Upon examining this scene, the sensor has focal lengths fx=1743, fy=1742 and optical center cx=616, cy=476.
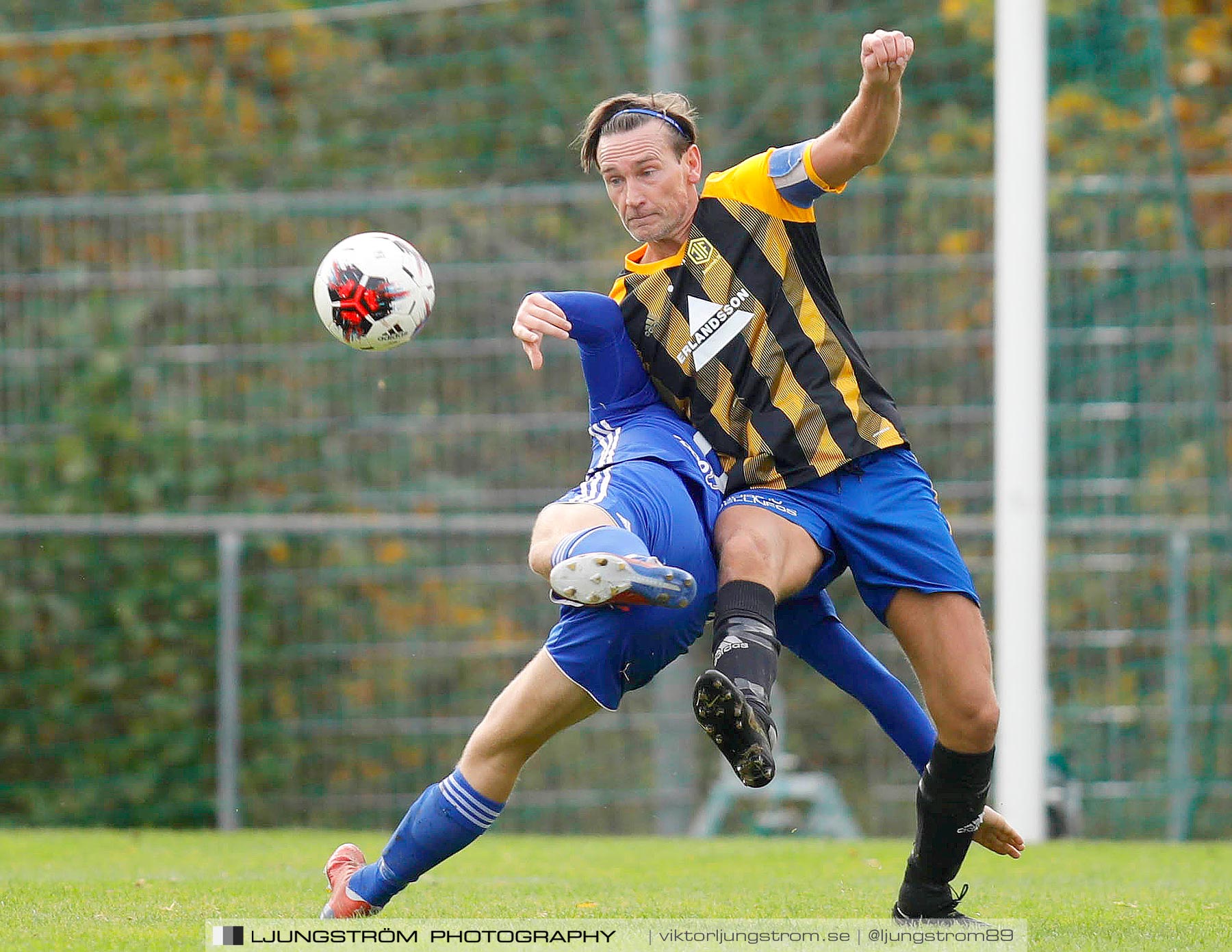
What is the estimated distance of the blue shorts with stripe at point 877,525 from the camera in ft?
13.9

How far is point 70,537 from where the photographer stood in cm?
919

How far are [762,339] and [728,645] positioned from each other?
2.96 ft

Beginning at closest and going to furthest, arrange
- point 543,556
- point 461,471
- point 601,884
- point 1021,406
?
point 543,556 < point 601,884 < point 1021,406 < point 461,471

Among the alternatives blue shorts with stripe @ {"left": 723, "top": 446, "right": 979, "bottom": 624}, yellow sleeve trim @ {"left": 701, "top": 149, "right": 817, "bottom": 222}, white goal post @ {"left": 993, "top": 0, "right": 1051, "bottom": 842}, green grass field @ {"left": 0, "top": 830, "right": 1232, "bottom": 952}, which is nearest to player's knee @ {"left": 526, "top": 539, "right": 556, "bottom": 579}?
blue shorts with stripe @ {"left": 723, "top": 446, "right": 979, "bottom": 624}

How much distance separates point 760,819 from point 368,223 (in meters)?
3.77

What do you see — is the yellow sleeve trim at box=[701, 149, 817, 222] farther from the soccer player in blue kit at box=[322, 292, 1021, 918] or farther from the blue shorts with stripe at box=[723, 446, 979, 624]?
the blue shorts with stripe at box=[723, 446, 979, 624]

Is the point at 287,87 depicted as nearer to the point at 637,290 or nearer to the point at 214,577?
the point at 214,577

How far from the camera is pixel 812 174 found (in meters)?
4.33

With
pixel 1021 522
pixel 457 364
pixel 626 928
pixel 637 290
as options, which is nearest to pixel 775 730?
pixel 626 928

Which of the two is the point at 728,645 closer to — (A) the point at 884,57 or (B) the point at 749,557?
(B) the point at 749,557

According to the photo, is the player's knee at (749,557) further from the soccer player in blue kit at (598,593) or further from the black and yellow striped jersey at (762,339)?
the black and yellow striped jersey at (762,339)

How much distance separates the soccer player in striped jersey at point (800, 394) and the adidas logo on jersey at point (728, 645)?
0.26 m

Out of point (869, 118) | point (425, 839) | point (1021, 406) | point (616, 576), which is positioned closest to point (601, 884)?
point (425, 839)

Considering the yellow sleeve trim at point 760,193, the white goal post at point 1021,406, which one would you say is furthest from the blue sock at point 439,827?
the white goal post at point 1021,406
